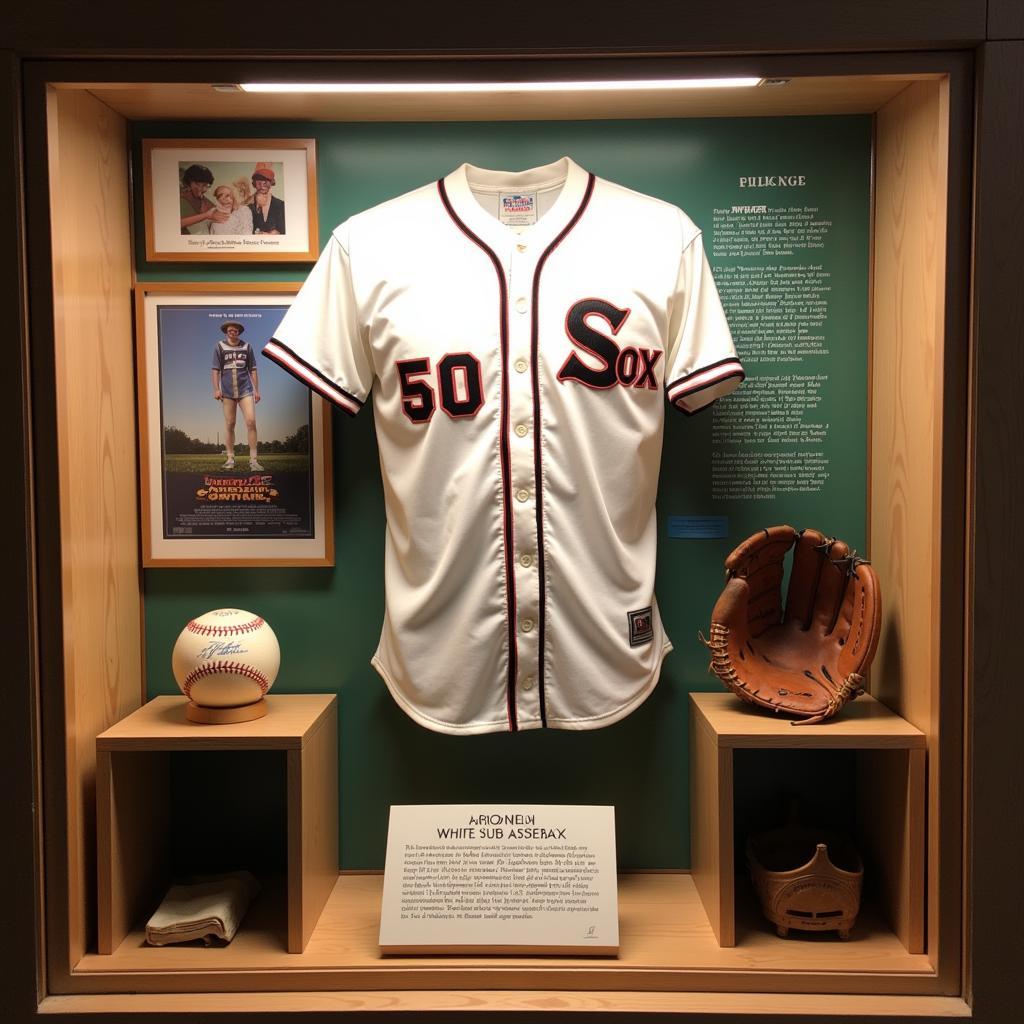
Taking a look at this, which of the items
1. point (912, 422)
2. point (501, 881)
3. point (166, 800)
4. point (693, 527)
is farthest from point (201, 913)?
point (912, 422)

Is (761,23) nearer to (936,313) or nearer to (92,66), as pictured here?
(936,313)

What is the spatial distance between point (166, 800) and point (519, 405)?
3.80 feet

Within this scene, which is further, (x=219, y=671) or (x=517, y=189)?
(x=517, y=189)

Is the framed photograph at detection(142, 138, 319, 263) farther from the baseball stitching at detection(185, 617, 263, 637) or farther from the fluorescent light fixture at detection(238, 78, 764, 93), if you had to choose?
the baseball stitching at detection(185, 617, 263, 637)

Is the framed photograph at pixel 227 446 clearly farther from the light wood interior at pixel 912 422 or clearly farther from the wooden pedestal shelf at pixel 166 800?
the light wood interior at pixel 912 422

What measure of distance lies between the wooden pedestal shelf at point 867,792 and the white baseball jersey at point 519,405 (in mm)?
208

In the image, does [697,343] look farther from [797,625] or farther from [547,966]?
[547,966]

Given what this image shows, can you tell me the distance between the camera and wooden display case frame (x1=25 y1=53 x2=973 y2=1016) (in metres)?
1.63

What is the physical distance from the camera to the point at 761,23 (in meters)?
1.57

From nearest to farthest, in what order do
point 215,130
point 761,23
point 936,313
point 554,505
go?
point 761,23
point 936,313
point 554,505
point 215,130

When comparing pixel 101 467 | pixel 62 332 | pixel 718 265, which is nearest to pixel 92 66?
pixel 62 332

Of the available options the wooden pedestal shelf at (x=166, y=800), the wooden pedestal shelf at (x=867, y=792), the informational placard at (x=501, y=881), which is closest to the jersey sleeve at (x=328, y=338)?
the wooden pedestal shelf at (x=166, y=800)

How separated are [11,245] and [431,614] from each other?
3.18 ft

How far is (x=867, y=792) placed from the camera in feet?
6.73
